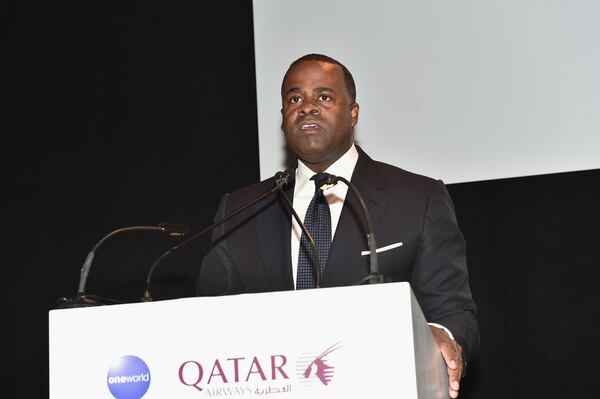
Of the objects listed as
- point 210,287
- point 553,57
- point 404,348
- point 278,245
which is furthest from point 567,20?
point 404,348

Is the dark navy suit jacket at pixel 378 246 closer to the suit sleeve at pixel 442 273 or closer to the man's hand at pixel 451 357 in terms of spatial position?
the suit sleeve at pixel 442 273

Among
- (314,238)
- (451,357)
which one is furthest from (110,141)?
(451,357)

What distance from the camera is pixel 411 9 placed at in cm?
394

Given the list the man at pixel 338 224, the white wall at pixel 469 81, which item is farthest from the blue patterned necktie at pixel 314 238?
the white wall at pixel 469 81

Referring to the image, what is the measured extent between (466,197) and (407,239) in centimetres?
103

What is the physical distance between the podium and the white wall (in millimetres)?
1929

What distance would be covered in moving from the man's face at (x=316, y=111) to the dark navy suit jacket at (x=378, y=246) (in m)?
0.14

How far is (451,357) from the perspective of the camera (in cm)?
229

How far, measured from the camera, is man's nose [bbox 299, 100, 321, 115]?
3014 mm

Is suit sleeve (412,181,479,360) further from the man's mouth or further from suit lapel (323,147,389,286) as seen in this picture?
the man's mouth

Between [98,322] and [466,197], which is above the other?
[466,197]

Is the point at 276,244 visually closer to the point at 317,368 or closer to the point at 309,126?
the point at 309,126

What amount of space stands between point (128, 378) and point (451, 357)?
2.79 ft

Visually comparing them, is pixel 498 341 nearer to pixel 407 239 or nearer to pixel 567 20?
pixel 407 239
